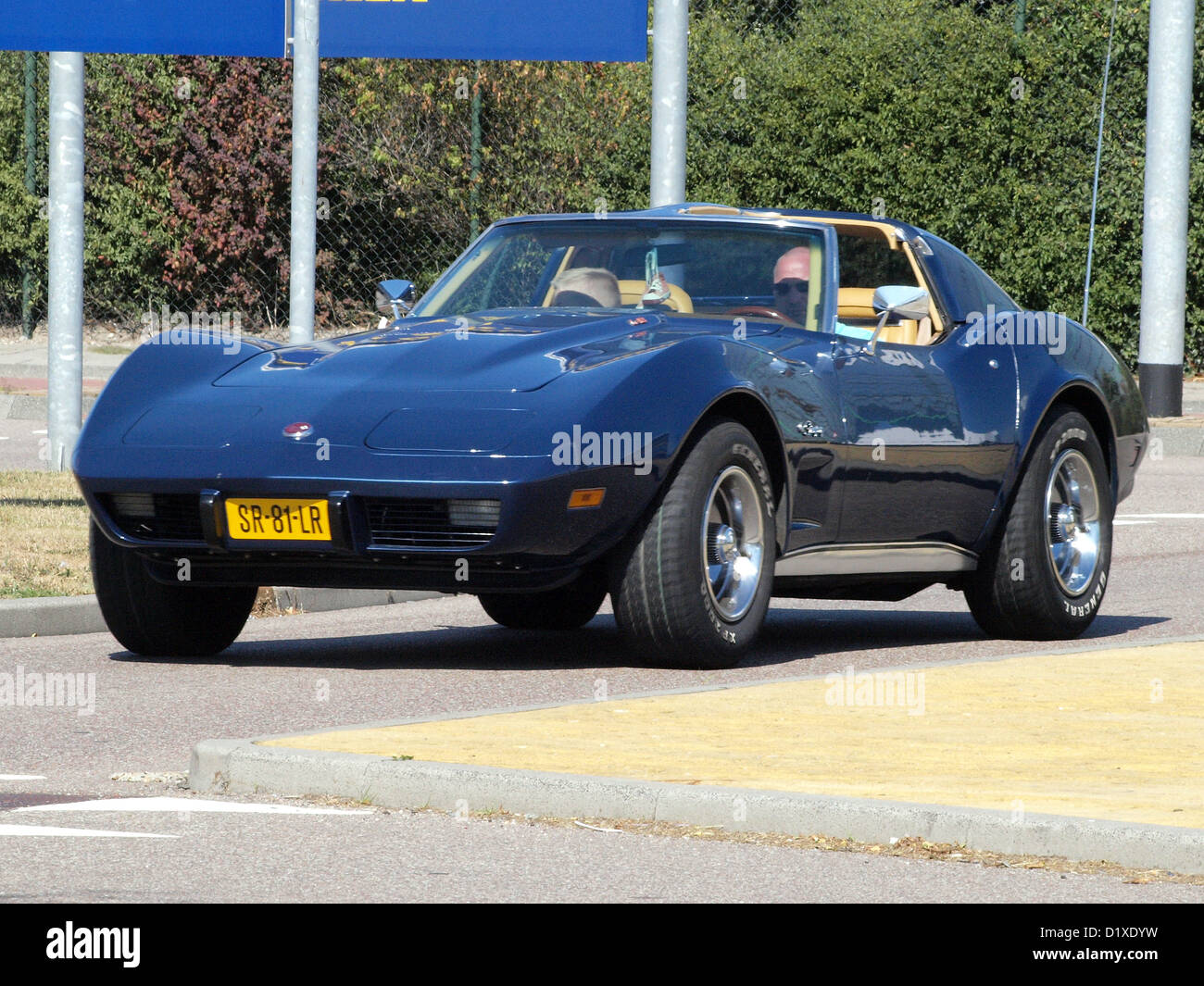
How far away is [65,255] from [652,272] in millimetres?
6949

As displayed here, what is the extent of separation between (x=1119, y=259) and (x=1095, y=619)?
51.9 ft

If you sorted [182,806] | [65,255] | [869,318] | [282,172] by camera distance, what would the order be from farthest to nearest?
[282,172], [65,255], [869,318], [182,806]

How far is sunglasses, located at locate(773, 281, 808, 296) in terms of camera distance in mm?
8328

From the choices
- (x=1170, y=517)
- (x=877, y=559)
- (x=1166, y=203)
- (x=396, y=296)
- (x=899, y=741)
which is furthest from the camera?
(x=1166, y=203)

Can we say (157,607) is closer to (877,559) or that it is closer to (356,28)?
(877,559)

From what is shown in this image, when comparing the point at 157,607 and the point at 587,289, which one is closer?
the point at 157,607

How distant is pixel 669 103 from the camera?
13.5 m

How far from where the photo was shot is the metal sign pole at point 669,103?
13.5 m

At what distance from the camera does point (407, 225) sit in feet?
85.8

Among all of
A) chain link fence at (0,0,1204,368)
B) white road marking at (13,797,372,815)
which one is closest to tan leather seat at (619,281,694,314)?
white road marking at (13,797,372,815)

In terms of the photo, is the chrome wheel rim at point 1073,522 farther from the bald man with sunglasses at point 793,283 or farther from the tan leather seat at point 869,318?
the bald man with sunglasses at point 793,283

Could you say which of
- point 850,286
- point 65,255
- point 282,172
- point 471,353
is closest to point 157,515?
point 471,353

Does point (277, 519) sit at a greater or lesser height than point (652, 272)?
lesser

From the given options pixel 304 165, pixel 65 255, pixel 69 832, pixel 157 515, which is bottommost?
pixel 69 832
